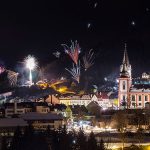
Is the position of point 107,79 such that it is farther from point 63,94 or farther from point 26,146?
point 26,146

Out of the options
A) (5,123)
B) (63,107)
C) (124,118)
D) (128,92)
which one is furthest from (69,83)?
(5,123)

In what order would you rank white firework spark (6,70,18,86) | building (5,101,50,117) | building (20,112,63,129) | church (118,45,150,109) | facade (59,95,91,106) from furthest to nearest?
white firework spark (6,70,18,86), facade (59,95,91,106), church (118,45,150,109), building (5,101,50,117), building (20,112,63,129)

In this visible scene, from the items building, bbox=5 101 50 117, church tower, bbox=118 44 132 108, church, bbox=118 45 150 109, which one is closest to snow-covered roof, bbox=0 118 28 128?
building, bbox=5 101 50 117

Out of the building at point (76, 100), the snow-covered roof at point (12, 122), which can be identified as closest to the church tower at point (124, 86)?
the building at point (76, 100)

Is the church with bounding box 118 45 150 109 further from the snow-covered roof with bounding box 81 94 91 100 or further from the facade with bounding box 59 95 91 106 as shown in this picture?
the snow-covered roof with bounding box 81 94 91 100

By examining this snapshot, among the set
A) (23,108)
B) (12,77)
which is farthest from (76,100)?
(23,108)

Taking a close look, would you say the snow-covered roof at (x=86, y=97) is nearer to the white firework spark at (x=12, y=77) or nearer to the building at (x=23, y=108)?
the white firework spark at (x=12, y=77)

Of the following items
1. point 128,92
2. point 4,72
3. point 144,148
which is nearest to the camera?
point 144,148

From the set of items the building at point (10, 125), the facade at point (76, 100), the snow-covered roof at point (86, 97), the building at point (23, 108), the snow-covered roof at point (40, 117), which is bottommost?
the building at point (10, 125)

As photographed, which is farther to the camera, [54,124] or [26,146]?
[54,124]

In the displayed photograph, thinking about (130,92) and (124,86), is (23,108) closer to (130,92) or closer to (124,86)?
(124,86)

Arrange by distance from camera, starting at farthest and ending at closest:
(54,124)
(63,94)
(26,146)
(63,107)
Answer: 1. (63,94)
2. (63,107)
3. (54,124)
4. (26,146)
